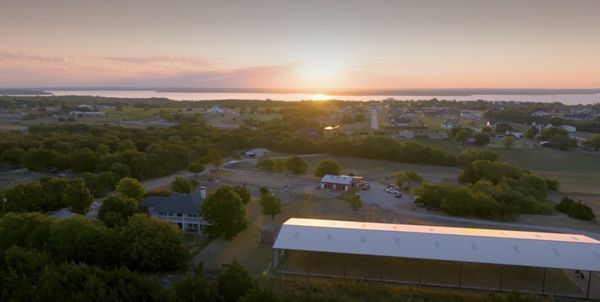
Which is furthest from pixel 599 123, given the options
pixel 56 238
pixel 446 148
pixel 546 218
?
pixel 56 238

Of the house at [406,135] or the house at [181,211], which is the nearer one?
the house at [181,211]

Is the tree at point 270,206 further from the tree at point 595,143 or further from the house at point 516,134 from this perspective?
the house at point 516,134

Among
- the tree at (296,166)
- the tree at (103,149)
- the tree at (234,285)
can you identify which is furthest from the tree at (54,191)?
the tree at (296,166)

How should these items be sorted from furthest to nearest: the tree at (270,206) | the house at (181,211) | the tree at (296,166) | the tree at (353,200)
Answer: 1. the tree at (296,166)
2. the tree at (353,200)
3. the tree at (270,206)
4. the house at (181,211)

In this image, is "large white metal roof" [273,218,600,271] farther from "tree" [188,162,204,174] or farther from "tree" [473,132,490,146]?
"tree" [473,132,490,146]

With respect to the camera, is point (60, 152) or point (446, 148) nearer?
point (60, 152)

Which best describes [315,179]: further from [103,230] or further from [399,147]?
[103,230]
